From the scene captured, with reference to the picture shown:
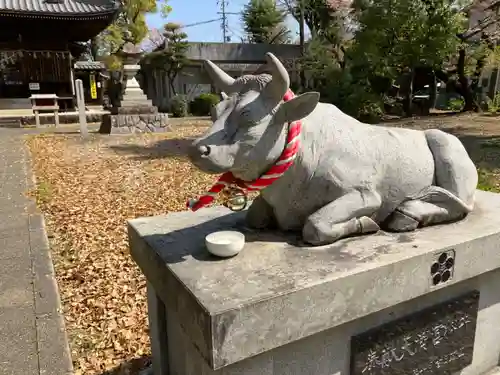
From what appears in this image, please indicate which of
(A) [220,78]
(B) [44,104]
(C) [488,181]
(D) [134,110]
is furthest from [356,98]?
(A) [220,78]

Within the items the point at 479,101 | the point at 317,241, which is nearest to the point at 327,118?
the point at 317,241

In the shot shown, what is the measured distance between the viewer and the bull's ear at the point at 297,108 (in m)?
1.77

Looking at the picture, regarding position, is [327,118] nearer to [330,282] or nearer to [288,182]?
[288,182]

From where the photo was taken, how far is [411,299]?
2057 mm

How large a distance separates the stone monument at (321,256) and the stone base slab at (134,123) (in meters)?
12.2

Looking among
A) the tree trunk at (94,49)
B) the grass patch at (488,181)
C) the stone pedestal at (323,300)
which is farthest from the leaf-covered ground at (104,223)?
the tree trunk at (94,49)

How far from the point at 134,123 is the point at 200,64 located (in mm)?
13357

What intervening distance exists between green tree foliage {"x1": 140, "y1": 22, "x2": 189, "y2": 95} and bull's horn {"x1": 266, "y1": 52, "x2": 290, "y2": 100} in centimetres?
2501

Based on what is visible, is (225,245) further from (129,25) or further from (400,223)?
(129,25)

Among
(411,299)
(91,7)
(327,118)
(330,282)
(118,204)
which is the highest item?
(91,7)

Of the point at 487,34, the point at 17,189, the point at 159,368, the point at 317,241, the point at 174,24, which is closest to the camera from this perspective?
the point at 317,241

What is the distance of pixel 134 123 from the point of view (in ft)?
46.2

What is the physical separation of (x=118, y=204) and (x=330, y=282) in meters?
5.09

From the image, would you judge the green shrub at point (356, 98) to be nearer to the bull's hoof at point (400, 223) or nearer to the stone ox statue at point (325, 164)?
the stone ox statue at point (325, 164)
